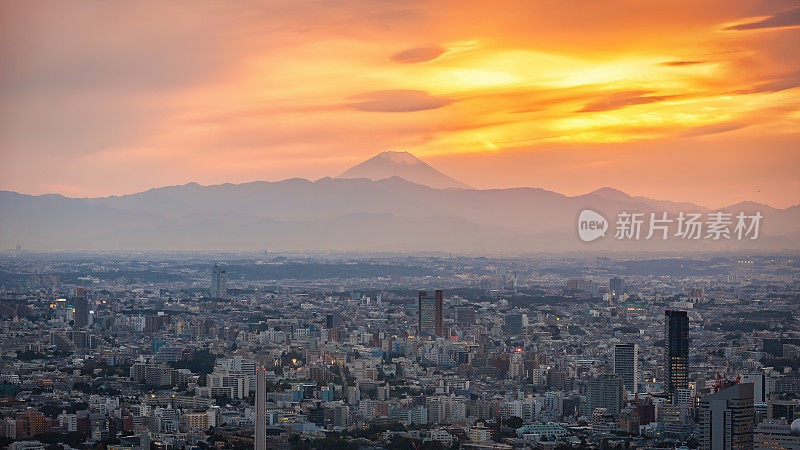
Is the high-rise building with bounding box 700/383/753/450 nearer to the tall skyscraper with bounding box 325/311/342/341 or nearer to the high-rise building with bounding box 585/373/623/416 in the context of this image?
the high-rise building with bounding box 585/373/623/416

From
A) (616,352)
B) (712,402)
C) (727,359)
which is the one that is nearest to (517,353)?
(616,352)

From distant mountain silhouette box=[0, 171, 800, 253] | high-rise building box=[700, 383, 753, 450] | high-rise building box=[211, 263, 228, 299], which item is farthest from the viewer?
high-rise building box=[211, 263, 228, 299]

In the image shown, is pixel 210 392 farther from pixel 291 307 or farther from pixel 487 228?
pixel 487 228

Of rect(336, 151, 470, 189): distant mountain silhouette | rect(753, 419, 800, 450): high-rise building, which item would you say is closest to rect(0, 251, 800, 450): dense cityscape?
rect(753, 419, 800, 450): high-rise building

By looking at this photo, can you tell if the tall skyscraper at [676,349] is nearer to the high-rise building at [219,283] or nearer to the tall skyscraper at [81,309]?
the high-rise building at [219,283]

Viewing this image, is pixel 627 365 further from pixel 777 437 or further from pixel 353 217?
pixel 353 217

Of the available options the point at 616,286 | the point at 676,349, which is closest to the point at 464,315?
the point at 616,286

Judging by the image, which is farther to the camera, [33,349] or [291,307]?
[291,307]
